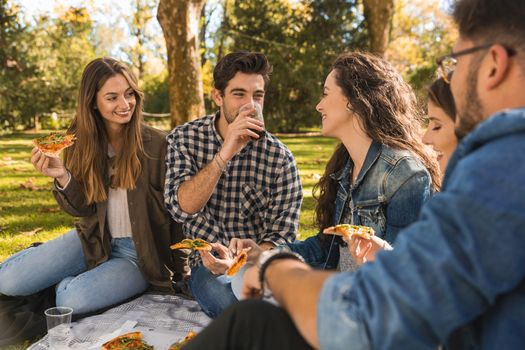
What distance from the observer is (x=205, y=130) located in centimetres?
445

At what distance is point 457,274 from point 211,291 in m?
2.95

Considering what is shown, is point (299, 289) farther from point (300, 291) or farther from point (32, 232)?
point (32, 232)

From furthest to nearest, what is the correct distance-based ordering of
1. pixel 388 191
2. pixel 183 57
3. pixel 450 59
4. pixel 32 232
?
pixel 183 57 < pixel 32 232 < pixel 388 191 < pixel 450 59

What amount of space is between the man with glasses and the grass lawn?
4.87 m

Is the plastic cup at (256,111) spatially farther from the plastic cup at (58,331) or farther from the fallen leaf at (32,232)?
the fallen leaf at (32,232)

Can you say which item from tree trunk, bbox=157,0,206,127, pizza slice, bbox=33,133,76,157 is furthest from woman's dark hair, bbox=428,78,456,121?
tree trunk, bbox=157,0,206,127

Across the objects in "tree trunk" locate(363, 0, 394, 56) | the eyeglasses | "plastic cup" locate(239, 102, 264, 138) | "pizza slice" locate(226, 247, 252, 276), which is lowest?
"pizza slice" locate(226, 247, 252, 276)

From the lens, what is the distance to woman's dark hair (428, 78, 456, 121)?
3.09 meters

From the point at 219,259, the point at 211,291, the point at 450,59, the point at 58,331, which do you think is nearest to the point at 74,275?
the point at 58,331

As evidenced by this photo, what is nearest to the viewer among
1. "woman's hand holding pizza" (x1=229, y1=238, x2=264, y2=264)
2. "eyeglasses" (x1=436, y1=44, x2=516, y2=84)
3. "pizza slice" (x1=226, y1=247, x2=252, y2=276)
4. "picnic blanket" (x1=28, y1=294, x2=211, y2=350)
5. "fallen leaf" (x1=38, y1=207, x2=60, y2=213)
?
"eyeglasses" (x1=436, y1=44, x2=516, y2=84)

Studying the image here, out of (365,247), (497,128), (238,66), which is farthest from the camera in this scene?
(238,66)

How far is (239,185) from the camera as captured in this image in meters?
4.41

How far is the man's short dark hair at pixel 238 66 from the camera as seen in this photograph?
425 centimetres

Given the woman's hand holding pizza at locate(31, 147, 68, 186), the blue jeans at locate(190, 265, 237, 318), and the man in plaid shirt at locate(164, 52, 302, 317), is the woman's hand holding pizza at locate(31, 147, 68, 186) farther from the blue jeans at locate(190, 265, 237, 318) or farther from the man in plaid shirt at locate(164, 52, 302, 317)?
the blue jeans at locate(190, 265, 237, 318)
